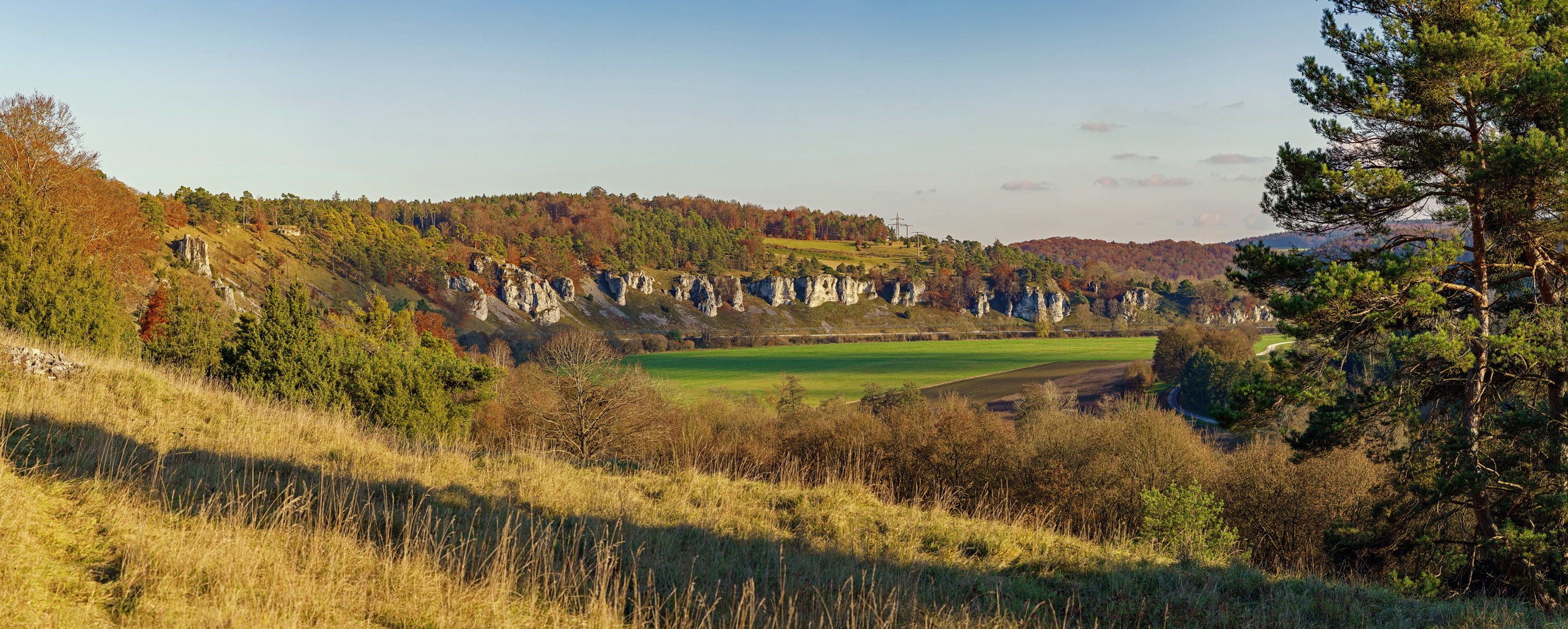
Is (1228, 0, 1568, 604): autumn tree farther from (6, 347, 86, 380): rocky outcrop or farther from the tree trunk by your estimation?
(6, 347, 86, 380): rocky outcrop

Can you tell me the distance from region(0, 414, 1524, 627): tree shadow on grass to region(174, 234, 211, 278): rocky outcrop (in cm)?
10218

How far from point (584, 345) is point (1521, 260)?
100 feet

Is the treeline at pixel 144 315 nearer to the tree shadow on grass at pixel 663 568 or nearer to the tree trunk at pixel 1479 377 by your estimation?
the tree shadow on grass at pixel 663 568

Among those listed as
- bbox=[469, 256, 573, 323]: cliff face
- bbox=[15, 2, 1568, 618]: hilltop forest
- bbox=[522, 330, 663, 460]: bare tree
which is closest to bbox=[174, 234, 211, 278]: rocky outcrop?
bbox=[15, 2, 1568, 618]: hilltop forest

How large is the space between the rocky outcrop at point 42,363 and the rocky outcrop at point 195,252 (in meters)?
96.0

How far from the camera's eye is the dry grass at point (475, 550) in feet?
15.7

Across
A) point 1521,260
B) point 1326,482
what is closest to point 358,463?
point 1521,260

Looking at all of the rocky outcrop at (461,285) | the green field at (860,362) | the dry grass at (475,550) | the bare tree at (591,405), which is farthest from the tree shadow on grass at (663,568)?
the rocky outcrop at (461,285)

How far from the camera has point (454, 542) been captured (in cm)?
651

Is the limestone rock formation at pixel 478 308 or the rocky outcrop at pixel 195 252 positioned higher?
the rocky outcrop at pixel 195 252

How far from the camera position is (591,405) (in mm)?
33281

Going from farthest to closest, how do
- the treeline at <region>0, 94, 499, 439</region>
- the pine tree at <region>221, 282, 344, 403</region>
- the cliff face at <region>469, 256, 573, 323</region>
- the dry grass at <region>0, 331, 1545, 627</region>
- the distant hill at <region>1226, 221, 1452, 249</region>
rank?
the cliff face at <region>469, 256, 573, 323</region>, the pine tree at <region>221, 282, 344, 403</region>, the treeline at <region>0, 94, 499, 439</region>, the distant hill at <region>1226, 221, 1452, 249</region>, the dry grass at <region>0, 331, 1545, 627</region>

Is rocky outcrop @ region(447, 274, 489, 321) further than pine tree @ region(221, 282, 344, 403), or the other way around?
rocky outcrop @ region(447, 274, 489, 321)

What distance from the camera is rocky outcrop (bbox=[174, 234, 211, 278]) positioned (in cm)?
9050
